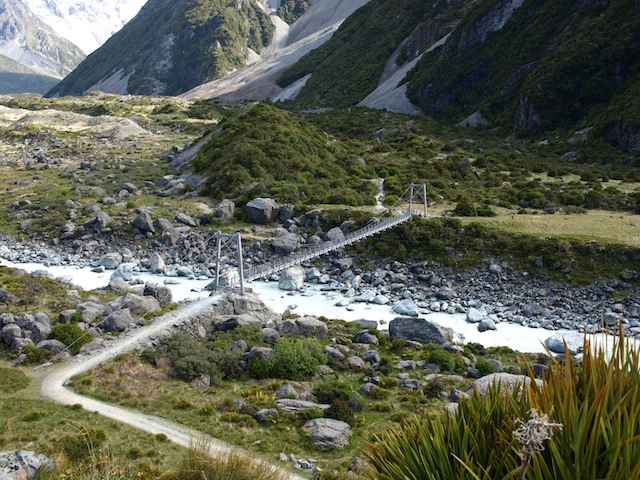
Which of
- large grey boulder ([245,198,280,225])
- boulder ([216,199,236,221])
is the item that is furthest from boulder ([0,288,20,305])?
large grey boulder ([245,198,280,225])

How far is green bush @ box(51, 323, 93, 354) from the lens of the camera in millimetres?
18703

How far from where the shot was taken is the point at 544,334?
24562 mm

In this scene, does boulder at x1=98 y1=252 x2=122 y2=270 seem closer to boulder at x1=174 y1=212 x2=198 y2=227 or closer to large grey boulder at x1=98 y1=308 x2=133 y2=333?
boulder at x1=174 y1=212 x2=198 y2=227

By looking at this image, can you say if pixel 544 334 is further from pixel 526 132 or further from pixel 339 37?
pixel 339 37

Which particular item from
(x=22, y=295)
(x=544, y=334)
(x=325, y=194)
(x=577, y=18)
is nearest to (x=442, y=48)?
(x=577, y=18)

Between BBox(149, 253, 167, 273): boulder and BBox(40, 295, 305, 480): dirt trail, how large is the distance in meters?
11.7

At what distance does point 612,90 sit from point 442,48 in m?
38.1

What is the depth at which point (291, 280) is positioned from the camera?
104 ft

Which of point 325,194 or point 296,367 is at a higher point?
point 325,194

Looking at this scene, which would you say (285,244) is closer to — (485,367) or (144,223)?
(144,223)

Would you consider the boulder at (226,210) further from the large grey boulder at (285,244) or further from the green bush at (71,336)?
the green bush at (71,336)

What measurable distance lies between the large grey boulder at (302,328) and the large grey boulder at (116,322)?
6.41m

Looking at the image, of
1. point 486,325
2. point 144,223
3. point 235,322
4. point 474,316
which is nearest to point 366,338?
point 235,322

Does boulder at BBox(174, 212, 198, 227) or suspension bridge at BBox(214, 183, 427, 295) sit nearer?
suspension bridge at BBox(214, 183, 427, 295)
